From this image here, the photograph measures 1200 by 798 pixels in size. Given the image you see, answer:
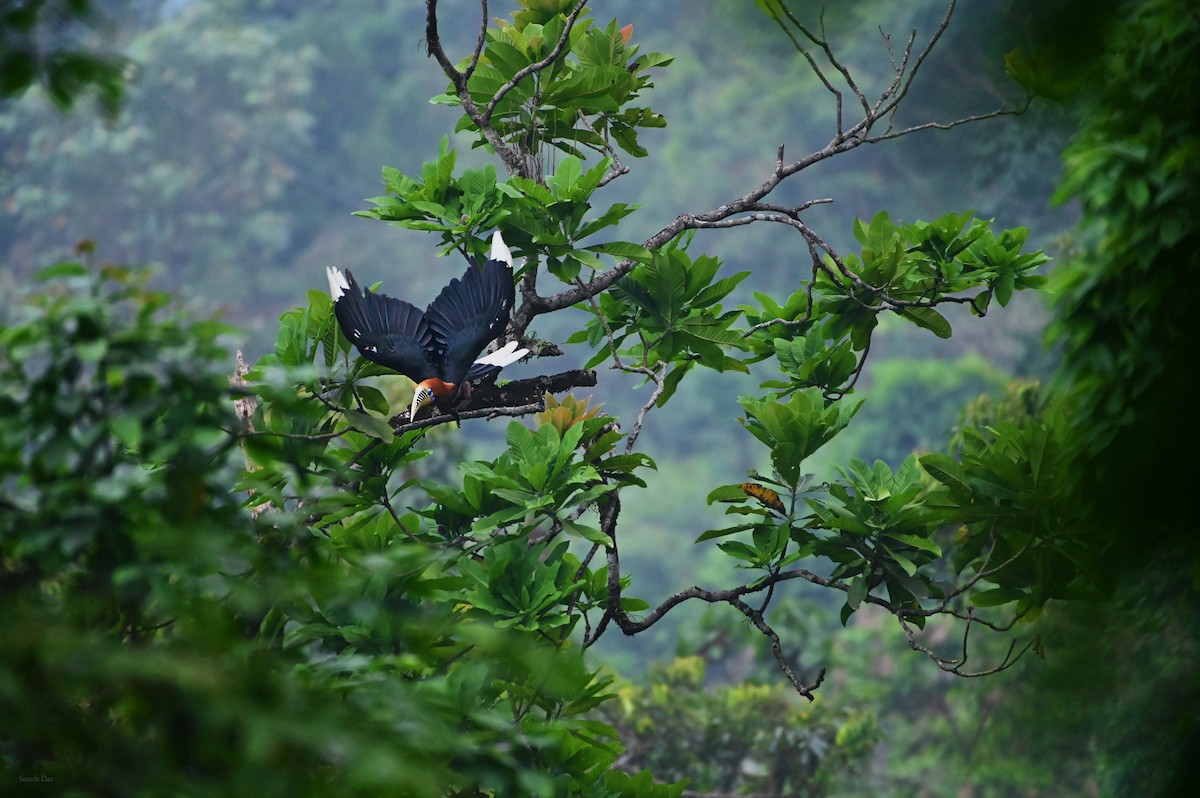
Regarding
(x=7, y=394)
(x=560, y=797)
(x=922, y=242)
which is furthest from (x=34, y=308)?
(x=922, y=242)

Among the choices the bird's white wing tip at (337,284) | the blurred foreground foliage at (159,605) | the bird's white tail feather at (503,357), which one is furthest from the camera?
the bird's white tail feather at (503,357)

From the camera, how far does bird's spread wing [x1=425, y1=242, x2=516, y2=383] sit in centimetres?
150

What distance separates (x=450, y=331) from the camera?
1.51 m

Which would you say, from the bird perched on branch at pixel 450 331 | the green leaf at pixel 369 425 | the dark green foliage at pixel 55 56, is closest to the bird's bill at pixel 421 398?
the bird perched on branch at pixel 450 331

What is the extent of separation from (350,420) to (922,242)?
819mm

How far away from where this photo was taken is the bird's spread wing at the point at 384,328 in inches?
55.7

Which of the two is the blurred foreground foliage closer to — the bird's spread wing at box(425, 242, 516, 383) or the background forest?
the background forest

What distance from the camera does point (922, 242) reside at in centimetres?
160

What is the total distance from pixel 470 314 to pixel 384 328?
118 mm

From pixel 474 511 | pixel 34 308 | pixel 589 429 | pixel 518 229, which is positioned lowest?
pixel 34 308

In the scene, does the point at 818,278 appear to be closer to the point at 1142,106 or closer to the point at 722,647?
the point at 1142,106

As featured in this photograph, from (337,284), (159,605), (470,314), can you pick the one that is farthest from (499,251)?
(159,605)

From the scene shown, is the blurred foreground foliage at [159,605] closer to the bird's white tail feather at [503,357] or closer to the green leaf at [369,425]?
the green leaf at [369,425]

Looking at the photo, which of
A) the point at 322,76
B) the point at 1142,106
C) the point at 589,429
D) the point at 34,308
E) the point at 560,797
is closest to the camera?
the point at 34,308
